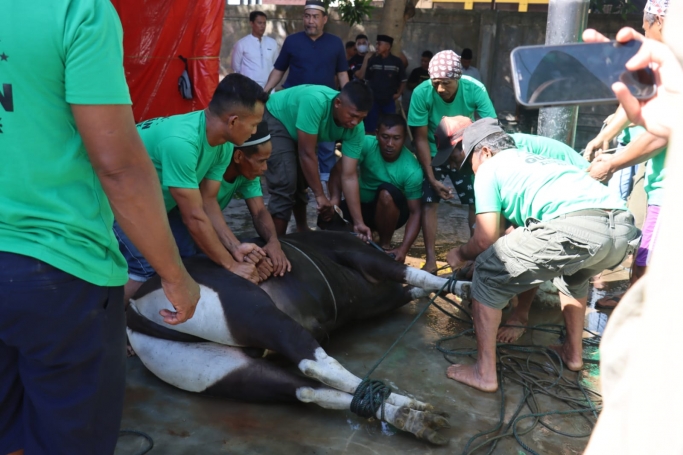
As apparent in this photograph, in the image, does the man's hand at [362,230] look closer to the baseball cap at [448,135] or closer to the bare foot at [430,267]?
the bare foot at [430,267]

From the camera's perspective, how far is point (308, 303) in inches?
155

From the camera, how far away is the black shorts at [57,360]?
187 centimetres

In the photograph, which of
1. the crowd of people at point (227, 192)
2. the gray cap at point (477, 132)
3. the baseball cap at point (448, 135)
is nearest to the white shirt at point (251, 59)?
the crowd of people at point (227, 192)

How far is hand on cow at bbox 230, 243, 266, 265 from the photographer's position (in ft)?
12.7

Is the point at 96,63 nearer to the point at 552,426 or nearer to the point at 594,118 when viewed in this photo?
the point at 552,426

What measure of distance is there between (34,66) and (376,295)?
3.06 metres

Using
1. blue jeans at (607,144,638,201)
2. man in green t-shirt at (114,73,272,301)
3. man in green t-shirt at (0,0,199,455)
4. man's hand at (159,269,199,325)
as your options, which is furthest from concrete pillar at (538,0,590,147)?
man in green t-shirt at (0,0,199,455)

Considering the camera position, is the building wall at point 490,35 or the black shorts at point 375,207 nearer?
the black shorts at point 375,207

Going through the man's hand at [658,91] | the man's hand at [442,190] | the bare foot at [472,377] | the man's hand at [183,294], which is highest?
the man's hand at [658,91]

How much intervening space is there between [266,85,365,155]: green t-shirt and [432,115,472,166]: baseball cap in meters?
0.91

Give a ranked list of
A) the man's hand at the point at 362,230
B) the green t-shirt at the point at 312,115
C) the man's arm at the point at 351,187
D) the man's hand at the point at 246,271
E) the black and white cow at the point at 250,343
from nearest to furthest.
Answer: the black and white cow at the point at 250,343 < the man's hand at the point at 246,271 < the green t-shirt at the point at 312,115 < the man's hand at the point at 362,230 < the man's arm at the point at 351,187

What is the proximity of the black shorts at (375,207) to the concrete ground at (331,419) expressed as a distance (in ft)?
5.72

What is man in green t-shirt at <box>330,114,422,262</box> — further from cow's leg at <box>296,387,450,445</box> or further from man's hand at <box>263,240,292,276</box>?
cow's leg at <box>296,387,450,445</box>

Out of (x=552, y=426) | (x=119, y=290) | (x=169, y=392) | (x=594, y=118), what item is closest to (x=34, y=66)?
(x=119, y=290)
